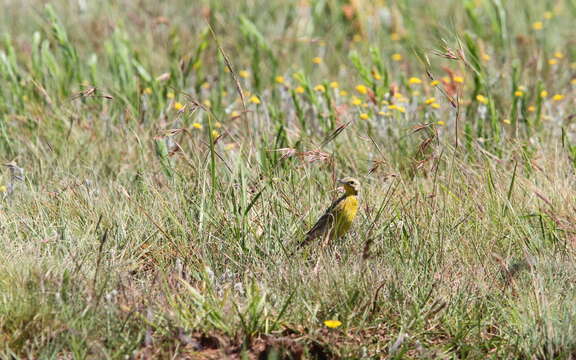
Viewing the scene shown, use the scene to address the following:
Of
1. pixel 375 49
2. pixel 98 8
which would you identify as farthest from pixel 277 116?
pixel 98 8

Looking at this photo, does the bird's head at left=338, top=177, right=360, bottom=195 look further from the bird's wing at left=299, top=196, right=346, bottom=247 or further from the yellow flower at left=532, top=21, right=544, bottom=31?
the yellow flower at left=532, top=21, right=544, bottom=31

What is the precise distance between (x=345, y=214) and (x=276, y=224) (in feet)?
1.15

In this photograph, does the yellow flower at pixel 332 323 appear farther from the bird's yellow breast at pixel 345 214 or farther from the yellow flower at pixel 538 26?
the yellow flower at pixel 538 26

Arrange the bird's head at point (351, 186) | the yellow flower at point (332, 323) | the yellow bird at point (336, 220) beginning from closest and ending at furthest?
1. the yellow flower at point (332, 323)
2. the yellow bird at point (336, 220)
3. the bird's head at point (351, 186)

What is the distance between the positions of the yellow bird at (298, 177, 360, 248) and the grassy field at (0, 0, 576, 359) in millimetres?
78

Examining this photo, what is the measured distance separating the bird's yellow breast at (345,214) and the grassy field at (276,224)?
0.08 metres

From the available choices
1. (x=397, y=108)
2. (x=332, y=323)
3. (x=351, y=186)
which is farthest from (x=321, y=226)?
(x=397, y=108)

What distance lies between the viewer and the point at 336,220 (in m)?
4.05

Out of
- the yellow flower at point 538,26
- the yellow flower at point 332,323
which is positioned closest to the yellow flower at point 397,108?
the yellow flower at point 332,323

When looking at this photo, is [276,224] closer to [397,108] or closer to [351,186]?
[351,186]

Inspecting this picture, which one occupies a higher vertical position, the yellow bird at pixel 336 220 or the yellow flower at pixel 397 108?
the yellow flower at pixel 397 108

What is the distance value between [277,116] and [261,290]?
2.27 meters

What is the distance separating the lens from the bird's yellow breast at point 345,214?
4109 mm

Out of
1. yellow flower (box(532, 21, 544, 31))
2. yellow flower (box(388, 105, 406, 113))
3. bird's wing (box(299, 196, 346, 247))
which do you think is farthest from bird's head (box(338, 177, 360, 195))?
yellow flower (box(532, 21, 544, 31))
